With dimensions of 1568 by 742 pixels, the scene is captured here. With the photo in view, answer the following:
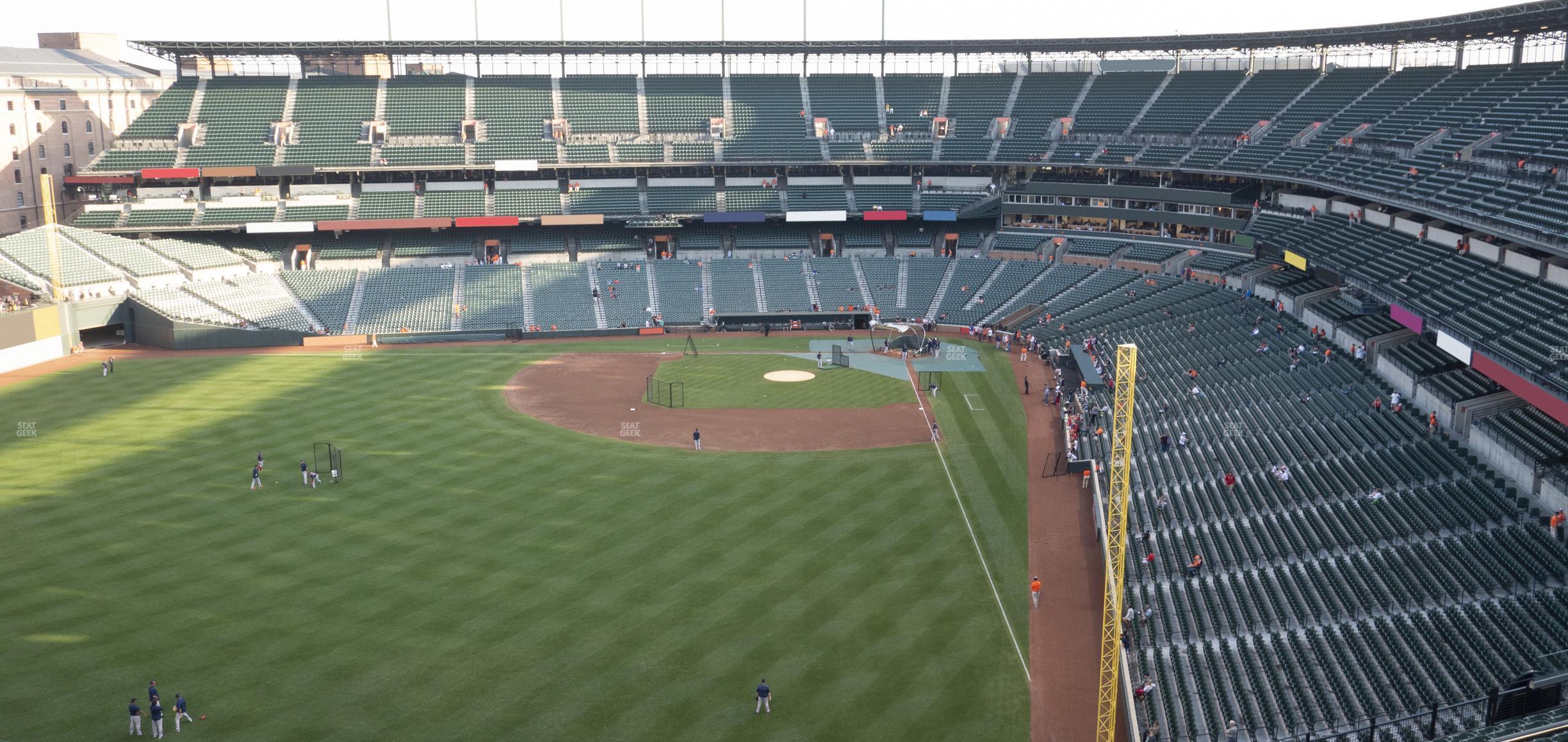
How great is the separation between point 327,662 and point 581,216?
5963 cm

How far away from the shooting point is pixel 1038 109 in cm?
8925

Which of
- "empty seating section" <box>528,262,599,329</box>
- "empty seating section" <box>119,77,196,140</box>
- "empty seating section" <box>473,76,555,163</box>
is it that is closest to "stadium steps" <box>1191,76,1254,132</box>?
"empty seating section" <box>528,262,599,329</box>

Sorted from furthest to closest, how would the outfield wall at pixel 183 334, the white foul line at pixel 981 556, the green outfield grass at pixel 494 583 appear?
the outfield wall at pixel 183 334 → the white foul line at pixel 981 556 → the green outfield grass at pixel 494 583

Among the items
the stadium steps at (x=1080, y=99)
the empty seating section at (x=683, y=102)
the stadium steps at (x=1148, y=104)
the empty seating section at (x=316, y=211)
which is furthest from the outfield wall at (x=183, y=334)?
the stadium steps at (x=1148, y=104)

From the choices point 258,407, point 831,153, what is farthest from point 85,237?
point 831,153

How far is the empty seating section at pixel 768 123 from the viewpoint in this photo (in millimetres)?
87750

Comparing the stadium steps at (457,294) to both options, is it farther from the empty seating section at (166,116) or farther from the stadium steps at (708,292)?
the empty seating section at (166,116)

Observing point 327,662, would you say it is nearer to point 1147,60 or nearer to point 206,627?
point 206,627

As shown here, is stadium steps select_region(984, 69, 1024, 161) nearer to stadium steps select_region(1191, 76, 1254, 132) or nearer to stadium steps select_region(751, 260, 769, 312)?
stadium steps select_region(1191, 76, 1254, 132)

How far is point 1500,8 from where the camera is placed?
5272 centimetres

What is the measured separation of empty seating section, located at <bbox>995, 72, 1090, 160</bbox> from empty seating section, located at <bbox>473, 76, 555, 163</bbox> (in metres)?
37.4

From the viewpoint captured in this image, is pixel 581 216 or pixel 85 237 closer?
pixel 85 237

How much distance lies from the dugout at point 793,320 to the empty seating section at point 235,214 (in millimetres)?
35294

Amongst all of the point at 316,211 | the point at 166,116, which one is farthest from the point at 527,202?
the point at 166,116
